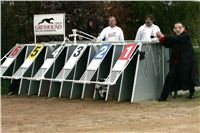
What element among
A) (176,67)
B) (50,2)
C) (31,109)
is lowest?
(31,109)

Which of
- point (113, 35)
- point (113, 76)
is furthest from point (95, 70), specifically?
point (113, 35)

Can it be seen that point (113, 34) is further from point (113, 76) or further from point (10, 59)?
point (10, 59)

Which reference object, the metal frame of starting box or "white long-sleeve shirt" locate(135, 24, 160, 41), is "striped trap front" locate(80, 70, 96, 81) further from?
"white long-sleeve shirt" locate(135, 24, 160, 41)

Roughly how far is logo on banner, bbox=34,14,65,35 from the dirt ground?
90.1 inches

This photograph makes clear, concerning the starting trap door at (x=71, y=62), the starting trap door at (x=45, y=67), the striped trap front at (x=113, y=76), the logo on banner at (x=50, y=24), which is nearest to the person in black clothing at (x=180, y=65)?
the striped trap front at (x=113, y=76)

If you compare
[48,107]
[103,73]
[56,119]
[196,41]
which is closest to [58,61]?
[103,73]

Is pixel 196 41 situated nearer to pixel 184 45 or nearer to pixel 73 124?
pixel 184 45

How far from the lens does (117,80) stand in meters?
13.0

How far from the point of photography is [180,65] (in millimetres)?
12578

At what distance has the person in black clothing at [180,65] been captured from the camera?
12547mm

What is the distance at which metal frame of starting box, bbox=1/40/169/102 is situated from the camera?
41.3 ft

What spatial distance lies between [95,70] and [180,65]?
1973 millimetres

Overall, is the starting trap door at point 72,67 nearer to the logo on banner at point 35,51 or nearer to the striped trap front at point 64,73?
the striped trap front at point 64,73

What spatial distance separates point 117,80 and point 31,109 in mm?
2415
